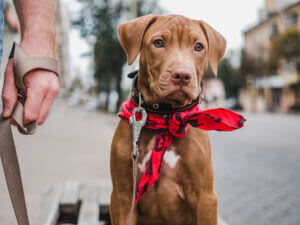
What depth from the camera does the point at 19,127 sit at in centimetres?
145

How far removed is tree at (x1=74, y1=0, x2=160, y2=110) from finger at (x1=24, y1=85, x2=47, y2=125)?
2538 cm

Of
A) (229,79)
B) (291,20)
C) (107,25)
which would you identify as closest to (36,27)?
(107,25)

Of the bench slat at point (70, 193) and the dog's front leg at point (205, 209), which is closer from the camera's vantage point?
the dog's front leg at point (205, 209)

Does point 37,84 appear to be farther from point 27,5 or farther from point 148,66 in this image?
point 148,66

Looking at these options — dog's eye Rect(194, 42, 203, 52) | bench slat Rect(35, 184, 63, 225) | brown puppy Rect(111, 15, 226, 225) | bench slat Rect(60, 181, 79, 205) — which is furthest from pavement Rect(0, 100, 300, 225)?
dog's eye Rect(194, 42, 203, 52)

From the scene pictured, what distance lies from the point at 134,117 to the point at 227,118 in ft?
1.91

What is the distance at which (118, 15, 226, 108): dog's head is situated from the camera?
1823 mm

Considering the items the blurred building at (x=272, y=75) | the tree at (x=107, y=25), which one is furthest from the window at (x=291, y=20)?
the tree at (x=107, y=25)

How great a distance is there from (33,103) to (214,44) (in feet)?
4.12

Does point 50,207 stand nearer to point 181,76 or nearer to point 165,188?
point 165,188

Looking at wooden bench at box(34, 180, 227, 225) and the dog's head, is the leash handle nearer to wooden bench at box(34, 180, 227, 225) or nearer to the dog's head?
the dog's head

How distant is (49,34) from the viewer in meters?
1.61

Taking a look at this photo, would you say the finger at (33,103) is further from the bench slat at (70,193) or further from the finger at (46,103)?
the bench slat at (70,193)

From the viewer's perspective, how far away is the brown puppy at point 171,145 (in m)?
1.90
